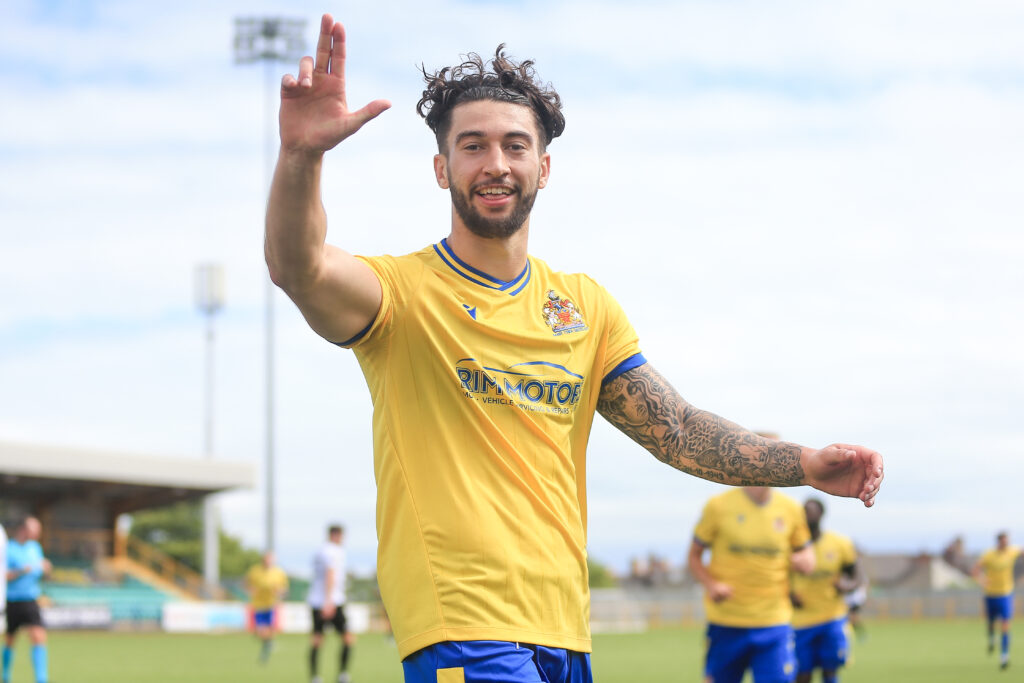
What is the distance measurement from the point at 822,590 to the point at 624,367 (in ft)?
33.7

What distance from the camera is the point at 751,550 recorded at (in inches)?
411

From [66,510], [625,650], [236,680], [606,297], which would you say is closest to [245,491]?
[66,510]

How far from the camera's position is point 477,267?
3.52 m

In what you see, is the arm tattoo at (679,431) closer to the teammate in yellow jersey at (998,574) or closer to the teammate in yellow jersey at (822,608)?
the teammate in yellow jersey at (822,608)

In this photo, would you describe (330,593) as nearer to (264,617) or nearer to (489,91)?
(264,617)

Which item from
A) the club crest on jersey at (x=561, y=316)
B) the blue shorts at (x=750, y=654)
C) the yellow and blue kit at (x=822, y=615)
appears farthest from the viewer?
the yellow and blue kit at (x=822, y=615)

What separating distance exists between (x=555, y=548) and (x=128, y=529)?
77.3m

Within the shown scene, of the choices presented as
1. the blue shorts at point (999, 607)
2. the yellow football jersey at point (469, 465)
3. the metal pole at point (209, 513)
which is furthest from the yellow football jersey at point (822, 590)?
the metal pole at point (209, 513)

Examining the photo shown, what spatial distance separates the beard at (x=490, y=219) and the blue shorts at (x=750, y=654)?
7220 mm

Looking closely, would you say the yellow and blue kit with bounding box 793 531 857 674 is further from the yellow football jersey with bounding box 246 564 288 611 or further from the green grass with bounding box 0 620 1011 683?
the yellow football jersey with bounding box 246 564 288 611

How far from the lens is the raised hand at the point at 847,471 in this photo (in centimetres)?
333

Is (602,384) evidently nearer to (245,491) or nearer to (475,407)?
(475,407)

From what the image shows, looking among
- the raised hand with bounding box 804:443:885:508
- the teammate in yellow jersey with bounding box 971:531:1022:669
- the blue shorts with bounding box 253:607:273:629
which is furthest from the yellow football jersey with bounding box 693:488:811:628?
the blue shorts with bounding box 253:607:273:629

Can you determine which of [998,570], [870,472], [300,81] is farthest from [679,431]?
[998,570]
